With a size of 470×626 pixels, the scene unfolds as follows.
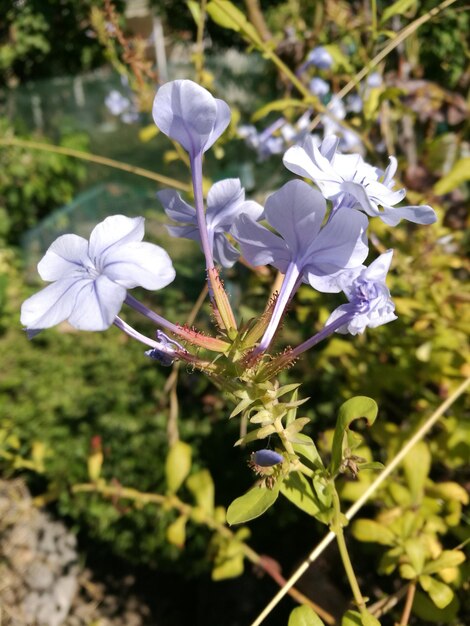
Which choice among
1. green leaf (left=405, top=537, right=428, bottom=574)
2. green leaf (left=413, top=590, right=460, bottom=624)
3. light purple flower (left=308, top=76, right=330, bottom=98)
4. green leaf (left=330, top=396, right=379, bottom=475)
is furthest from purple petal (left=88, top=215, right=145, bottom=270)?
light purple flower (left=308, top=76, right=330, bottom=98)

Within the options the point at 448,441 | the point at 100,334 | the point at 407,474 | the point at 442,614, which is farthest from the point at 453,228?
the point at 100,334

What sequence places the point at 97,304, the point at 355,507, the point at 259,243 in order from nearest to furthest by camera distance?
the point at 97,304
the point at 259,243
the point at 355,507

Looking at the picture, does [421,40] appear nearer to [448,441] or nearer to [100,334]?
[448,441]

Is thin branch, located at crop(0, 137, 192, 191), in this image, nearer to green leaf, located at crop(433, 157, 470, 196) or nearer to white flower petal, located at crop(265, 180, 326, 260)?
green leaf, located at crop(433, 157, 470, 196)

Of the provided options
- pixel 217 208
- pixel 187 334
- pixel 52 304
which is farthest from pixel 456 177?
pixel 52 304

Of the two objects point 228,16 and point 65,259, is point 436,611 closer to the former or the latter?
point 65,259

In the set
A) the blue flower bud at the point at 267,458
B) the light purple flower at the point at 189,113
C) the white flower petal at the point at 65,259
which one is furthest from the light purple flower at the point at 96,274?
the blue flower bud at the point at 267,458

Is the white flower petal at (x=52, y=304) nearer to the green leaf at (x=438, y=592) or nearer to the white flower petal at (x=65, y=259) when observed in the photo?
the white flower petal at (x=65, y=259)
